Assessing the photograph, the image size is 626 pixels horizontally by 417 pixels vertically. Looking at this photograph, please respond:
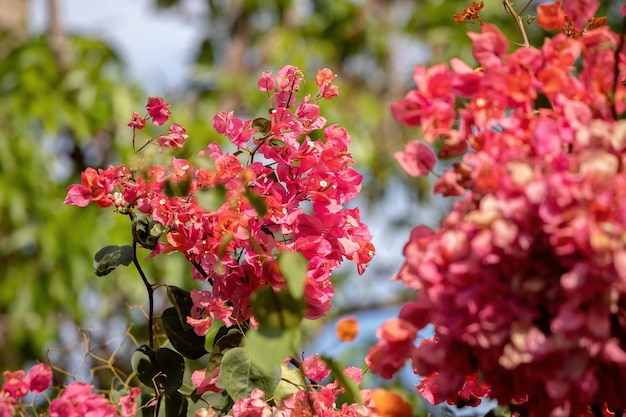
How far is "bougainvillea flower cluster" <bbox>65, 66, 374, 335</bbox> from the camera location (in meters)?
0.60

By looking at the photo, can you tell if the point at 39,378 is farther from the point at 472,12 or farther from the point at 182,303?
the point at 472,12

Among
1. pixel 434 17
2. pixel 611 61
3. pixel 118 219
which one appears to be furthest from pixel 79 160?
pixel 611 61

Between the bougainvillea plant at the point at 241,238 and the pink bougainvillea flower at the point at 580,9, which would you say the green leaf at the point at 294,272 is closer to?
the bougainvillea plant at the point at 241,238

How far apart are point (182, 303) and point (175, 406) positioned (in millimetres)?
75

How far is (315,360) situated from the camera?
650 millimetres

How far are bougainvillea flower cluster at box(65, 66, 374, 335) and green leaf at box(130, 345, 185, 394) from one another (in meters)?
0.04

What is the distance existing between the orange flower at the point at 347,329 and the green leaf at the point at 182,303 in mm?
134

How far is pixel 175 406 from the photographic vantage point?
62 centimetres

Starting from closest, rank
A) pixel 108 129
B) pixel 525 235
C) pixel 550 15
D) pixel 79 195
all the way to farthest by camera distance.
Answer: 1. pixel 525 235
2. pixel 550 15
3. pixel 79 195
4. pixel 108 129

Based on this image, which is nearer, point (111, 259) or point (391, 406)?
point (391, 406)

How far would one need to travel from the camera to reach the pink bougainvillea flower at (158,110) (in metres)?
0.65

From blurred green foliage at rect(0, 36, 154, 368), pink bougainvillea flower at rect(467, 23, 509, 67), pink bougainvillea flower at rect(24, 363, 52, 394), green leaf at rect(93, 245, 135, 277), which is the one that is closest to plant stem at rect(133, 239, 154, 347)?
green leaf at rect(93, 245, 135, 277)

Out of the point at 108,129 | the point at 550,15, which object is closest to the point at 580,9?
the point at 550,15

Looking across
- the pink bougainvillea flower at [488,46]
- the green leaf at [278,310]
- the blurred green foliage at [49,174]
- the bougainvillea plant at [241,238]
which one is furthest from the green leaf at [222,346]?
the blurred green foliage at [49,174]
